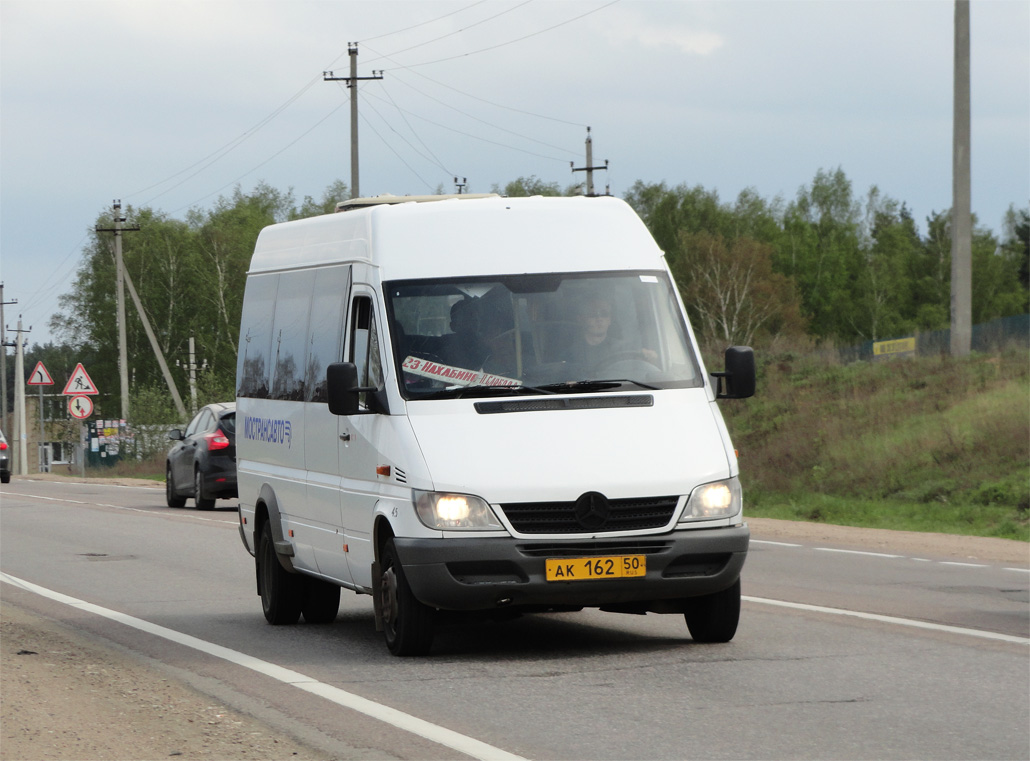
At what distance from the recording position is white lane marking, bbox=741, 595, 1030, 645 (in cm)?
1034

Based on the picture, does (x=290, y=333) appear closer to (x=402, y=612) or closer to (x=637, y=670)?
(x=402, y=612)

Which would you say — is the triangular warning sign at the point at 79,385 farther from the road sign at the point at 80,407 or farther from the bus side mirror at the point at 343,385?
the bus side mirror at the point at 343,385

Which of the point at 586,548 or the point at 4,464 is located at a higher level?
the point at 586,548

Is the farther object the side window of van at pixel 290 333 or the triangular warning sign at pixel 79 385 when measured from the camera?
the triangular warning sign at pixel 79 385

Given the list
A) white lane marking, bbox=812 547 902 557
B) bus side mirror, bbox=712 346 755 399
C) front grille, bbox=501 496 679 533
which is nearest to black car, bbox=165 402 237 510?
white lane marking, bbox=812 547 902 557

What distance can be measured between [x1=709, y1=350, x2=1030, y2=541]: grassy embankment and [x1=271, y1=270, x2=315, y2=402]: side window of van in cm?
1224

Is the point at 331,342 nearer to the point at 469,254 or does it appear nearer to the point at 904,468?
the point at 469,254

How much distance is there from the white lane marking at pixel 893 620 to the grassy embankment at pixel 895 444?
376 inches

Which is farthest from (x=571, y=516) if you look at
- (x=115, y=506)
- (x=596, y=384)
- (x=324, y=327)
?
(x=115, y=506)

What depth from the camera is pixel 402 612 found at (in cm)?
921

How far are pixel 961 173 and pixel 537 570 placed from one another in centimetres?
2670

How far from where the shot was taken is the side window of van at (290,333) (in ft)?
37.0

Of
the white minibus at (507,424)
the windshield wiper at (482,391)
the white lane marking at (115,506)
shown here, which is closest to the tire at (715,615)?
the white minibus at (507,424)

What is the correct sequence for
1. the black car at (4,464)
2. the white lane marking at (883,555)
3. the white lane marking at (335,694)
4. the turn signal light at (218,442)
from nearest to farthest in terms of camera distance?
the white lane marking at (335,694)
the white lane marking at (883,555)
the turn signal light at (218,442)
the black car at (4,464)
